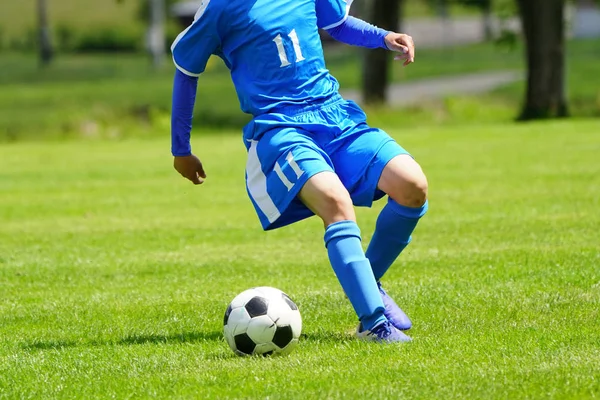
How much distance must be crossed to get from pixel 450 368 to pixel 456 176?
399 inches

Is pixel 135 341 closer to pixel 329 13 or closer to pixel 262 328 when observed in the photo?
pixel 262 328

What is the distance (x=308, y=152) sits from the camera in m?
5.66

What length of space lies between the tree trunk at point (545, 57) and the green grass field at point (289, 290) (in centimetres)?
1005

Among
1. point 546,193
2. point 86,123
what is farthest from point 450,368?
point 86,123

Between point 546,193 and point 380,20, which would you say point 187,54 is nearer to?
point 546,193

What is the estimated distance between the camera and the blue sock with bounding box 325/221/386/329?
5531 mm

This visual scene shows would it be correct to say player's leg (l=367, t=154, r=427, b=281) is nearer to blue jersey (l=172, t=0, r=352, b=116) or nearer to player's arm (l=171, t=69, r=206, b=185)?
blue jersey (l=172, t=0, r=352, b=116)

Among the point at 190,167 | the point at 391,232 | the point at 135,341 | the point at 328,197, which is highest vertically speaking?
the point at 328,197

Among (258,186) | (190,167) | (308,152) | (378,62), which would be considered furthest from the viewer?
(378,62)

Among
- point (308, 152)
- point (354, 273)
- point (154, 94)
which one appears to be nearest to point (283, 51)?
point (308, 152)

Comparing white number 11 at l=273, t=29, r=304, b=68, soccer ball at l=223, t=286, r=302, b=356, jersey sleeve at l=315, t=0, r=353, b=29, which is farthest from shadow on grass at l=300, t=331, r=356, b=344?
jersey sleeve at l=315, t=0, r=353, b=29

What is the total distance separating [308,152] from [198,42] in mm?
834

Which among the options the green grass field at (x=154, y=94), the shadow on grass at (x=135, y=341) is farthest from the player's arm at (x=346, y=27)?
the green grass field at (x=154, y=94)

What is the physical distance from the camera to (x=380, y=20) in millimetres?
30891
